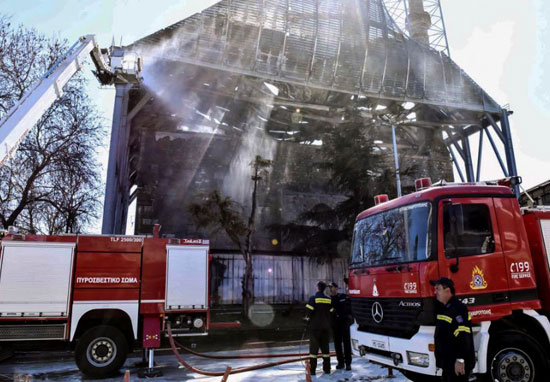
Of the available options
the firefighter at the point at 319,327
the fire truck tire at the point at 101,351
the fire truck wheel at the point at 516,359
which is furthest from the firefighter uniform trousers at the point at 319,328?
the fire truck tire at the point at 101,351

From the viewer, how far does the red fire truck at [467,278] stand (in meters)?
5.55

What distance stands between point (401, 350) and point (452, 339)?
1.04m

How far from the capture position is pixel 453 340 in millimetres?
4738

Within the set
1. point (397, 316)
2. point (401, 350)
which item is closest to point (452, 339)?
point (401, 350)

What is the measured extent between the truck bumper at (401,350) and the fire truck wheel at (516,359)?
994mm

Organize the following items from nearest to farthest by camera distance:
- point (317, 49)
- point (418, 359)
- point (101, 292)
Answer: point (418, 359), point (101, 292), point (317, 49)

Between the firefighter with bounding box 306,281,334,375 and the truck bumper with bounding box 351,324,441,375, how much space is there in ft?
4.72

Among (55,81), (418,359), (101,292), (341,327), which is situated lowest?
(418,359)

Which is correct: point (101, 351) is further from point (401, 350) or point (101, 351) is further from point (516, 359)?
point (516, 359)

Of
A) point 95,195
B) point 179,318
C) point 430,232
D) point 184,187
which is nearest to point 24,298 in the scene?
point 179,318

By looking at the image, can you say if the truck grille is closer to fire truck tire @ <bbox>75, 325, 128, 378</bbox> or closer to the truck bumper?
the truck bumper

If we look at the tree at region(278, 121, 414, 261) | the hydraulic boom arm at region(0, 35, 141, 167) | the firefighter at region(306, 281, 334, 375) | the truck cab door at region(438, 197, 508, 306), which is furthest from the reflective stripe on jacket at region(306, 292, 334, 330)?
the tree at region(278, 121, 414, 261)

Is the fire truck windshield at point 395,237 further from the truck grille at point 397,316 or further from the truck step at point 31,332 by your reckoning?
the truck step at point 31,332

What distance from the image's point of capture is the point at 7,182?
15438mm
